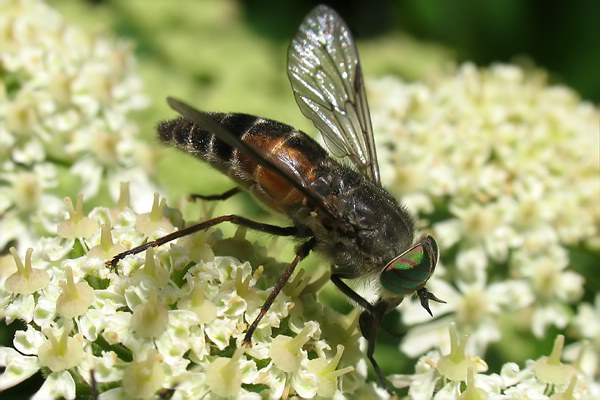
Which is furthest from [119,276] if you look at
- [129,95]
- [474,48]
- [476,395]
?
[474,48]

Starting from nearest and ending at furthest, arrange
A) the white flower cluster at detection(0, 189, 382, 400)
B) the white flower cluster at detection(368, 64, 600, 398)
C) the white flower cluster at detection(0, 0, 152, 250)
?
the white flower cluster at detection(0, 189, 382, 400) → the white flower cluster at detection(0, 0, 152, 250) → the white flower cluster at detection(368, 64, 600, 398)

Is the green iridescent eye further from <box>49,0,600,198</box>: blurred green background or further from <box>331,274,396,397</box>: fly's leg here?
<box>49,0,600,198</box>: blurred green background

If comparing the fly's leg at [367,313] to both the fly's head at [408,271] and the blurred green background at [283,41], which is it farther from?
the blurred green background at [283,41]

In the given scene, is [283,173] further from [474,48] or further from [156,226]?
[474,48]

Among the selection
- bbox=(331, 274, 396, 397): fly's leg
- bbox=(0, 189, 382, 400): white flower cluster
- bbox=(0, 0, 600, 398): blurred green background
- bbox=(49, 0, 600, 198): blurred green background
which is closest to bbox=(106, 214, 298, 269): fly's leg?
bbox=(0, 189, 382, 400): white flower cluster

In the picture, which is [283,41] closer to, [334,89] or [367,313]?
[334,89]


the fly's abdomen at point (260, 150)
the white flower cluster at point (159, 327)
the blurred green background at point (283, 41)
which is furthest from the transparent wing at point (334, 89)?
the blurred green background at point (283, 41)

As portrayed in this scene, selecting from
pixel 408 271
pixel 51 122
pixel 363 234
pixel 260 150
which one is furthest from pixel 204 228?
pixel 51 122
